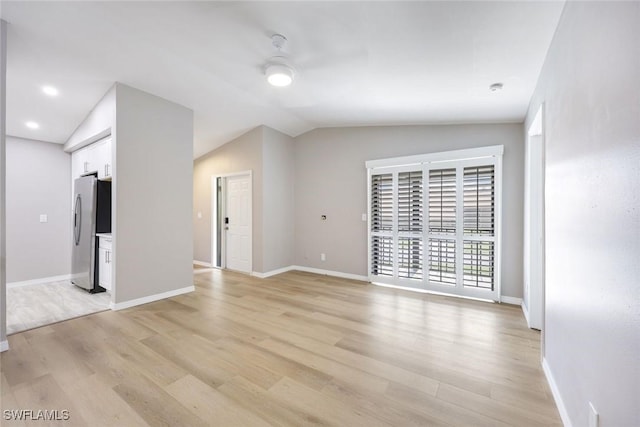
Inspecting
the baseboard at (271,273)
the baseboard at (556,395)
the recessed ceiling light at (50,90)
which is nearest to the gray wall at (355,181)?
the baseboard at (271,273)

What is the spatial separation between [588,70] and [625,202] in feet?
2.53

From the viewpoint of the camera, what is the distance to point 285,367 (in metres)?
2.14

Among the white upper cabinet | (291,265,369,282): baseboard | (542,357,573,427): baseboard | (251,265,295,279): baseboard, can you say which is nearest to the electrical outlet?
(542,357,573,427): baseboard

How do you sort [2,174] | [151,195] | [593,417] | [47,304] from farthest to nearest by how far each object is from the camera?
[151,195], [47,304], [2,174], [593,417]

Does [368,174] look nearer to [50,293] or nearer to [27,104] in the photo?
[27,104]

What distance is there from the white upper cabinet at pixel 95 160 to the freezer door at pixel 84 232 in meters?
0.20

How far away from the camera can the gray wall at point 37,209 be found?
4.34 meters

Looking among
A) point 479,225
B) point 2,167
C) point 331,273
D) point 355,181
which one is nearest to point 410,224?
point 479,225

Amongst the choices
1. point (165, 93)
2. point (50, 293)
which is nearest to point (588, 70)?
point (165, 93)

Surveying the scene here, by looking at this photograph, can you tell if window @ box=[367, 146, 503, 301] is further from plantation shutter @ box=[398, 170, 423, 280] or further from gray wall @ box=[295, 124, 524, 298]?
gray wall @ box=[295, 124, 524, 298]

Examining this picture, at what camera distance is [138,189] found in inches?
138

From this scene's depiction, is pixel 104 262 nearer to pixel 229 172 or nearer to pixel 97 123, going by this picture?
pixel 97 123

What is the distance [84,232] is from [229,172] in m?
2.52

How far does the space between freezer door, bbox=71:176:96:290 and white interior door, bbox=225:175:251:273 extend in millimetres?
2257
